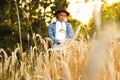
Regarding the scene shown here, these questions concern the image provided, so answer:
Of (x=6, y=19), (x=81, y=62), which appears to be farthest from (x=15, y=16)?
(x=81, y=62)

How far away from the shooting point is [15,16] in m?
8.13

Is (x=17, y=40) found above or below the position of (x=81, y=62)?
above

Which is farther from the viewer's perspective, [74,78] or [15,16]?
[15,16]

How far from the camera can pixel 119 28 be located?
2.32 feet

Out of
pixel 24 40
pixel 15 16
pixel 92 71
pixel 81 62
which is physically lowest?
pixel 92 71

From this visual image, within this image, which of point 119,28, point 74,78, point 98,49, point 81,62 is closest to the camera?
point 98,49

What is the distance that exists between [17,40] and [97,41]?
7.60 metres

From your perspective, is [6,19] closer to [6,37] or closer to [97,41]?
[6,37]

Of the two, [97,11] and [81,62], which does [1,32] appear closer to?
[81,62]

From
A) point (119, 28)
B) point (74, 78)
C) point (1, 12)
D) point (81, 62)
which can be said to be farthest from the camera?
point (1, 12)

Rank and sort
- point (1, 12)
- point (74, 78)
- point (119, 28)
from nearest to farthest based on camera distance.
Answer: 1. point (119, 28)
2. point (74, 78)
3. point (1, 12)

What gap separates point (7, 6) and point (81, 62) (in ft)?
20.5

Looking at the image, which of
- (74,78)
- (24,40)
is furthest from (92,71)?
(24,40)

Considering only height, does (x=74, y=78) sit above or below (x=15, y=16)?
below
